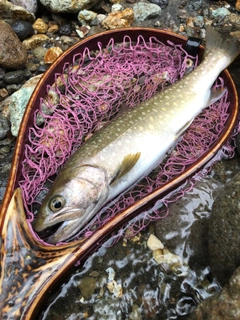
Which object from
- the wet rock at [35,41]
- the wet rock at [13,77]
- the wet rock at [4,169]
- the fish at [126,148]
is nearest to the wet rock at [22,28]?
the wet rock at [35,41]

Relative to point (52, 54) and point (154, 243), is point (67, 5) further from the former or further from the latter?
point (154, 243)

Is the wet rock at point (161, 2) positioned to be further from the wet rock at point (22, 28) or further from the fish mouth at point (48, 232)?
the fish mouth at point (48, 232)

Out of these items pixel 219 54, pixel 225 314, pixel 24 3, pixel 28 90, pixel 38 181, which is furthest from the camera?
pixel 24 3

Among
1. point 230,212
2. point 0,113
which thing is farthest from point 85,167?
point 0,113

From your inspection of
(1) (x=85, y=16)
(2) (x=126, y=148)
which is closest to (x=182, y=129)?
(2) (x=126, y=148)

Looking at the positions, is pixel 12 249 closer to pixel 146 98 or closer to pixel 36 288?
pixel 36 288
